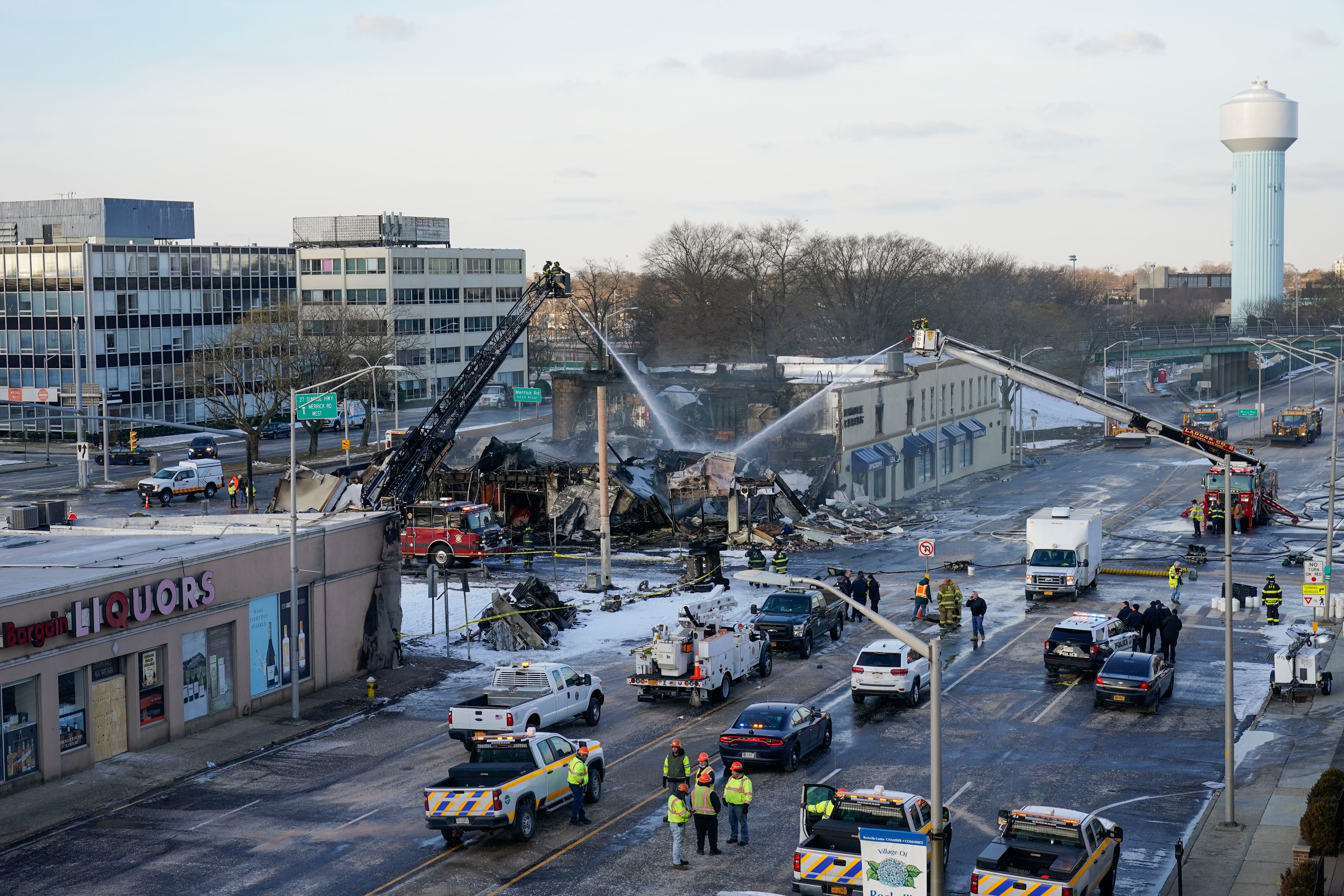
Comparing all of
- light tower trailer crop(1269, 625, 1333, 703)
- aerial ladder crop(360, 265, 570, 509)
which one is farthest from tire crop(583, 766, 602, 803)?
aerial ladder crop(360, 265, 570, 509)

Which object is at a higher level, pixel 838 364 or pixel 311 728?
pixel 838 364

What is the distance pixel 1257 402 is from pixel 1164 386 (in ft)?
74.8

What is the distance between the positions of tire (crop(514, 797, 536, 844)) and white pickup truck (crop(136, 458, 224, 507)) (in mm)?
50019

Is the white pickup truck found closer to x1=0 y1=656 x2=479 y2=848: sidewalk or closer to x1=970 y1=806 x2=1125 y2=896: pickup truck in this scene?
x1=0 y1=656 x2=479 y2=848: sidewalk

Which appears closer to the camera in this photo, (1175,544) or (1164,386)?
(1175,544)

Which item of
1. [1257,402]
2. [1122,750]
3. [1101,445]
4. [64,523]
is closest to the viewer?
[1122,750]

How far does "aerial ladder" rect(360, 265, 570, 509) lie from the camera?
5328 centimetres

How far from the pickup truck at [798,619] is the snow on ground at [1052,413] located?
285 feet

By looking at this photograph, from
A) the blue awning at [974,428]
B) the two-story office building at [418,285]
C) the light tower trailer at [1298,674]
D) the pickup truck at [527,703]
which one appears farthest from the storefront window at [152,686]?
the two-story office building at [418,285]

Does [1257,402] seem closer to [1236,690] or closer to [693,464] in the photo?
[693,464]

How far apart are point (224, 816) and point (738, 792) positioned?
10.1 metres

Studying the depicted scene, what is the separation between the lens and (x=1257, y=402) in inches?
5615

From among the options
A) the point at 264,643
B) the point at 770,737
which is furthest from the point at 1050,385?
the point at 264,643

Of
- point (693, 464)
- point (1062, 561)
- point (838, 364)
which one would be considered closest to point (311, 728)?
point (1062, 561)
